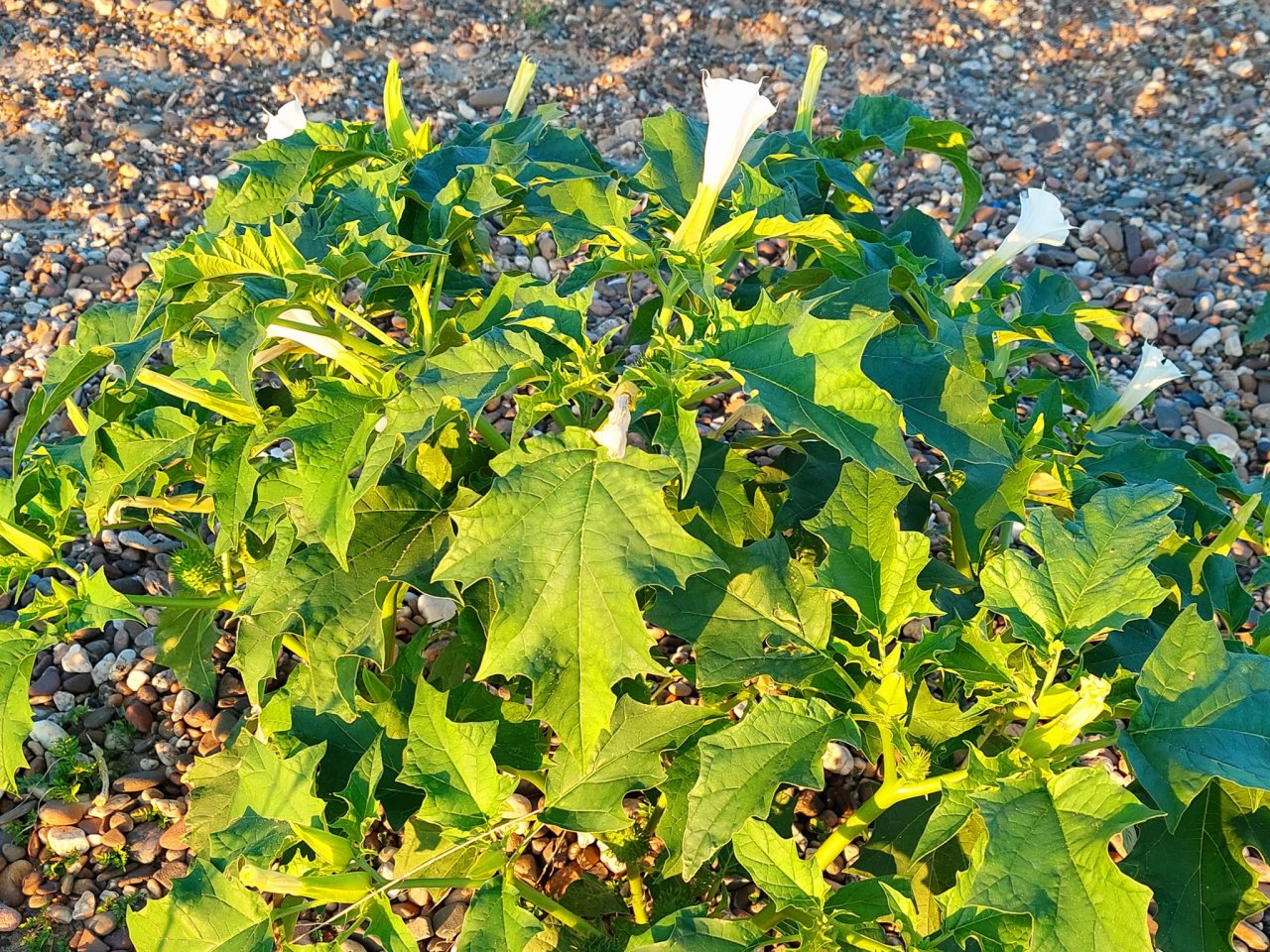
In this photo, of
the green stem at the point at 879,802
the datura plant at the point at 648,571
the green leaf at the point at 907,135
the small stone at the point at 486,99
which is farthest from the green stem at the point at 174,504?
the small stone at the point at 486,99

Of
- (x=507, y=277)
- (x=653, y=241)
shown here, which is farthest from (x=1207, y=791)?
(x=507, y=277)

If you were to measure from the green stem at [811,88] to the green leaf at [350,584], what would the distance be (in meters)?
1.15

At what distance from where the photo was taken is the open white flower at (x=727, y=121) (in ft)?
5.55

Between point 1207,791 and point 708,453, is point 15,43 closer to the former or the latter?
point 708,453

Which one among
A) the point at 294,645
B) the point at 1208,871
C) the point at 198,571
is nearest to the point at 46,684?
the point at 198,571

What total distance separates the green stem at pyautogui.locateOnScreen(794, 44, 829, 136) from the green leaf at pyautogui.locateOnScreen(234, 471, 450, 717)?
45.3 inches

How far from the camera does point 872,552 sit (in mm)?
1651

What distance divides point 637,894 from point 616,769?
491 mm

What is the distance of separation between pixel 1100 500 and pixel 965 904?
2.12 feet

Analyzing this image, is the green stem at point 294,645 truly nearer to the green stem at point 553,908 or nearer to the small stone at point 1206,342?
the green stem at point 553,908

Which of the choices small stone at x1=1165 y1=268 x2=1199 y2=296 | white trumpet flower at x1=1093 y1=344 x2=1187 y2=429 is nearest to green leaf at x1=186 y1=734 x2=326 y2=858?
white trumpet flower at x1=1093 y1=344 x2=1187 y2=429

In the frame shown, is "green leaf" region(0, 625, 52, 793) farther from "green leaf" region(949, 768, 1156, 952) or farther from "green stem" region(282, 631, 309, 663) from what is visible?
"green leaf" region(949, 768, 1156, 952)

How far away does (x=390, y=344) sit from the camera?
1720mm

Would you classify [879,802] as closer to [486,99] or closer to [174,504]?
[174,504]
